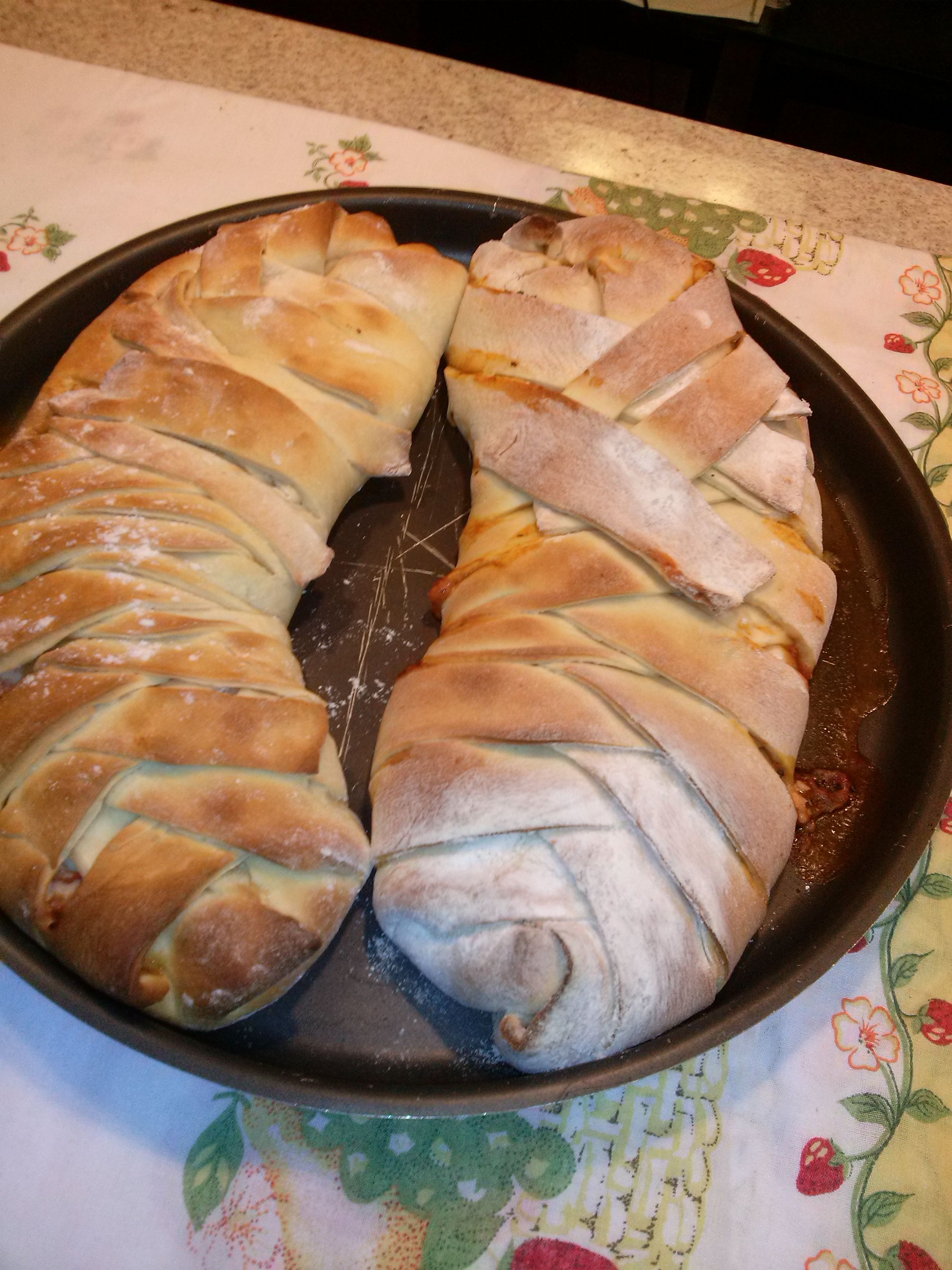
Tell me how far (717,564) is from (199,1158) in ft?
2.46

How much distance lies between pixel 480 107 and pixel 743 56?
2.54ft

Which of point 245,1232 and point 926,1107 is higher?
point 926,1107

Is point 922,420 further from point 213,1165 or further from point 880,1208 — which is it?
point 213,1165

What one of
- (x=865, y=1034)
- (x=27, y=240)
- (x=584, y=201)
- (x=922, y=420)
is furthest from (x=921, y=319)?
(x=27, y=240)

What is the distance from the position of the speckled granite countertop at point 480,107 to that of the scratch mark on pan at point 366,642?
874 millimetres

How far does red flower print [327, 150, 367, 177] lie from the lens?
1507 mm

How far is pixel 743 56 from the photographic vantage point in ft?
6.57

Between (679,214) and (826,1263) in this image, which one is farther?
(679,214)

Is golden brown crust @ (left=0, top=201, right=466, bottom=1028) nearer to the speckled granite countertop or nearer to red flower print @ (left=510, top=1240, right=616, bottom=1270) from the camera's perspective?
red flower print @ (left=510, top=1240, right=616, bottom=1270)

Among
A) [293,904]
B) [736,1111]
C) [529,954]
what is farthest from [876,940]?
[293,904]

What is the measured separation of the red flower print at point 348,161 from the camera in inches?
59.3

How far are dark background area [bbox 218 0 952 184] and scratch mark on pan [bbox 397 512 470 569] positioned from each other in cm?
150

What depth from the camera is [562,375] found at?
3.35 ft

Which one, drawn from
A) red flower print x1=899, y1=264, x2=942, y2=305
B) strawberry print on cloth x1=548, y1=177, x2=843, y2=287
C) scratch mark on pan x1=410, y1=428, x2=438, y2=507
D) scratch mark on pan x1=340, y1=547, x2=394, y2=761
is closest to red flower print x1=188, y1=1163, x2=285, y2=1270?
scratch mark on pan x1=340, y1=547, x2=394, y2=761
